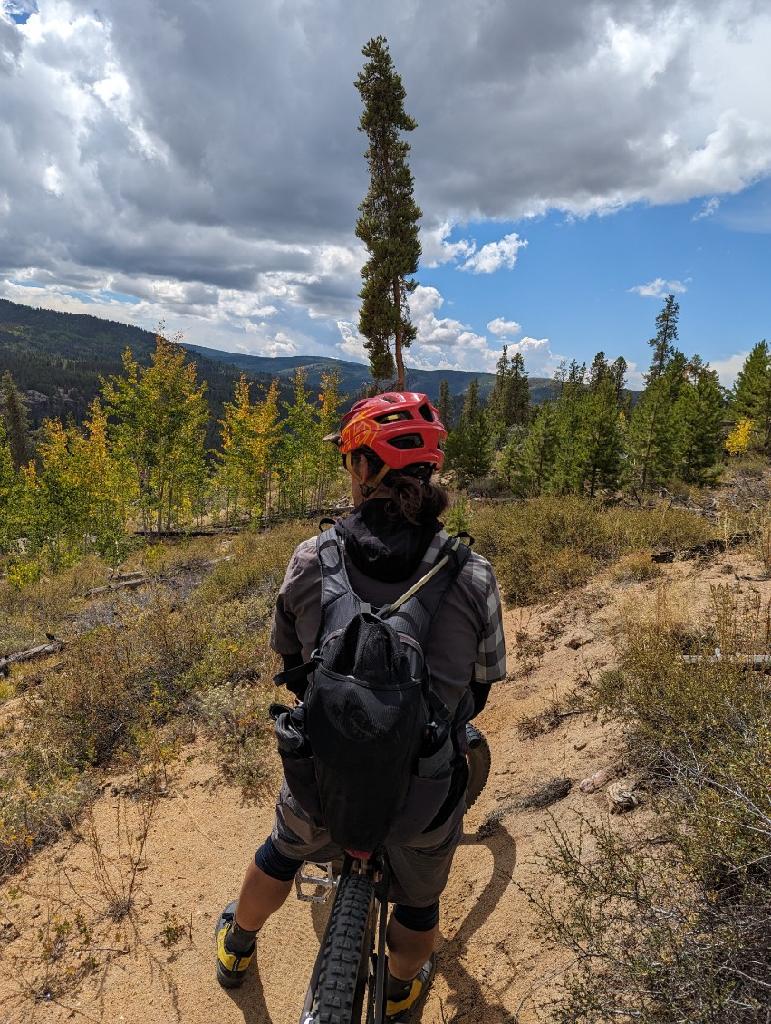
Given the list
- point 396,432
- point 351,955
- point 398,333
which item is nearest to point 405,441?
point 396,432

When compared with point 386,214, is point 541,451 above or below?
below

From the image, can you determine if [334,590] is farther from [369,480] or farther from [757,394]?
[757,394]

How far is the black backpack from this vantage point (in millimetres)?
1526

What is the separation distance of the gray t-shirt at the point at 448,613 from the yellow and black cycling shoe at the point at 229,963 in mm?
1949

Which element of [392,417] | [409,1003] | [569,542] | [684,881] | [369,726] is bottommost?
[409,1003]

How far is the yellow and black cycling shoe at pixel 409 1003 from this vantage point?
7.91 ft

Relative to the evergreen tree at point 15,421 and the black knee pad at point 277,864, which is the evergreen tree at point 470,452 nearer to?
the black knee pad at point 277,864

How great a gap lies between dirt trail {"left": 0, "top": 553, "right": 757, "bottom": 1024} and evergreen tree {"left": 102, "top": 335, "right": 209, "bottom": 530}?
16879 mm

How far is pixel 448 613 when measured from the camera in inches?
74.4

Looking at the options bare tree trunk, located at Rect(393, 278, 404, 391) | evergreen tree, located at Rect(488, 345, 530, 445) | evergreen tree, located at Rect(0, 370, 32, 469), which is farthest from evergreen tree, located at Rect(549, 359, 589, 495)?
evergreen tree, located at Rect(0, 370, 32, 469)

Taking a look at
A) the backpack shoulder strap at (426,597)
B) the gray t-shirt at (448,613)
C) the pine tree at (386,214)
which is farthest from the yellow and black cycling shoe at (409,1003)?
the pine tree at (386,214)

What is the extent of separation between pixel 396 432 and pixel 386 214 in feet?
62.2

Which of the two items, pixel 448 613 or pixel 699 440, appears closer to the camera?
pixel 448 613

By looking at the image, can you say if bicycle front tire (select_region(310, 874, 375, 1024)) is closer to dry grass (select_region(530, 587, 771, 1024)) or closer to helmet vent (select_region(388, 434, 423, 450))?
dry grass (select_region(530, 587, 771, 1024))
